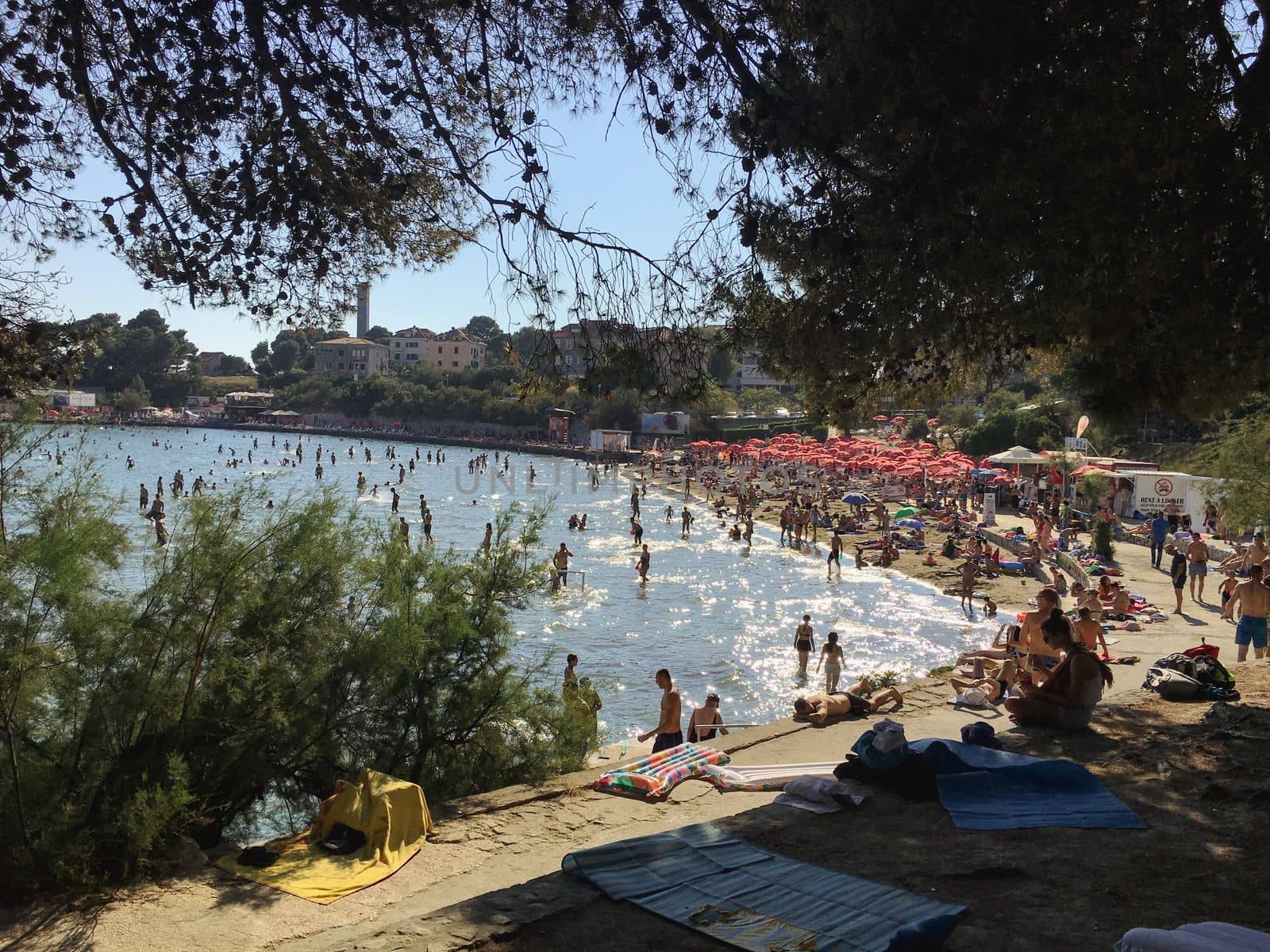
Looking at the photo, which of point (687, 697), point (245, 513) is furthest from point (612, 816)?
point (687, 697)

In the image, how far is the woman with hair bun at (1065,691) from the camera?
6.56 metres

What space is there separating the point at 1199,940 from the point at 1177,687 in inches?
218

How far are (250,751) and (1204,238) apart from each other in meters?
6.50

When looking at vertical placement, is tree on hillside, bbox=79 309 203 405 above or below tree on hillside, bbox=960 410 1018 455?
above

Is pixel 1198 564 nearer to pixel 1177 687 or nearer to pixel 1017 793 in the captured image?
pixel 1177 687

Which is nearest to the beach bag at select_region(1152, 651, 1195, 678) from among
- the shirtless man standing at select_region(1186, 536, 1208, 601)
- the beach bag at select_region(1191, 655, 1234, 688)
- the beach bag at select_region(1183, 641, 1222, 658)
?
the beach bag at select_region(1191, 655, 1234, 688)

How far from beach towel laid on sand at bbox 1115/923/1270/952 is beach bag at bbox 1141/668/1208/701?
5.28m

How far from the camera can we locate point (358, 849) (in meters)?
5.47

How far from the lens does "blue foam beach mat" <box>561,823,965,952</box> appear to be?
3432 mm

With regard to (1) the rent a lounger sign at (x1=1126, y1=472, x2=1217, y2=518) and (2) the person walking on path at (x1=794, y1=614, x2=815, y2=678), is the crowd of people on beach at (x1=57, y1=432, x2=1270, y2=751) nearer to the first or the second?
(2) the person walking on path at (x1=794, y1=614, x2=815, y2=678)

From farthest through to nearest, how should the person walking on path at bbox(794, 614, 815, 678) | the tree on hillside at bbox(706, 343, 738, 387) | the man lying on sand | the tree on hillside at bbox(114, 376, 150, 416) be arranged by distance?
the tree on hillside at bbox(114, 376, 150, 416) → the person walking on path at bbox(794, 614, 815, 678) → the man lying on sand → the tree on hillside at bbox(706, 343, 738, 387)

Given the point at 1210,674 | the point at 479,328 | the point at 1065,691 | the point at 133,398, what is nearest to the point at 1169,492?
the point at 1210,674

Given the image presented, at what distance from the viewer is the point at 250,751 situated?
6234mm

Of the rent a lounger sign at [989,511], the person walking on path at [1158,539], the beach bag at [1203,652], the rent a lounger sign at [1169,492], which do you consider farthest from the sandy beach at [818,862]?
the rent a lounger sign at [989,511]
